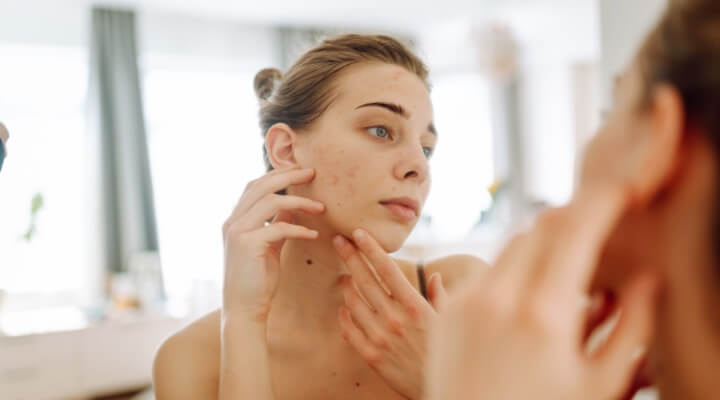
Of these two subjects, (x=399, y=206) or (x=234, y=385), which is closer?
(x=234, y=385)

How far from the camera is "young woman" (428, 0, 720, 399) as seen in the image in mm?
355

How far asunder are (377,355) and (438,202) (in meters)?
5.08

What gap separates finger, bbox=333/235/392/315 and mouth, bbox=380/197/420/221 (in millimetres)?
97

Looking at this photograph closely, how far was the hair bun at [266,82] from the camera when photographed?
121 cm

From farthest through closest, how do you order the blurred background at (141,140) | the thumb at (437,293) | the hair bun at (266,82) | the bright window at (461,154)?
1. the bright window at (461,154)
2. the blurred background at (141,140)
3. the hair bun at (266,82)
4. the thumb at (437,293)

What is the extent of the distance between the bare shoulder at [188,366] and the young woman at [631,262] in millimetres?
716

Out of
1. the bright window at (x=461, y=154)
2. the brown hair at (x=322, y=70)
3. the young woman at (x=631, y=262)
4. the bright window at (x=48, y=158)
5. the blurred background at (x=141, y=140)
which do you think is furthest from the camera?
the bright window at (x=461, y=154)

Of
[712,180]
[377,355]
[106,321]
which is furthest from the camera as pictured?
[106,321]

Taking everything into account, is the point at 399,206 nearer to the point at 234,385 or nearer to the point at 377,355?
the point at 377,355

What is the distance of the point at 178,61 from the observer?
445 cm

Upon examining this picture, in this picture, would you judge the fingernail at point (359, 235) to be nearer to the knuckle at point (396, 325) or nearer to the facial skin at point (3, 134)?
→ the knuckle at point (396, 325)

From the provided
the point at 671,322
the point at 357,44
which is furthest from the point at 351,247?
the point at 671,322

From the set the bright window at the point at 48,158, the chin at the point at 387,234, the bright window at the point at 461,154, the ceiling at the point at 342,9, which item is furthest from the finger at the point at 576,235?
the bright window at the point at 461,154

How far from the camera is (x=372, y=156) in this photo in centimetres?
100
